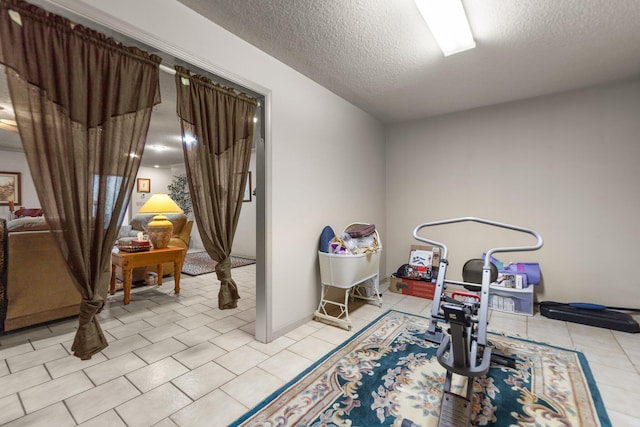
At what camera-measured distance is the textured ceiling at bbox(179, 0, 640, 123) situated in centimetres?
187

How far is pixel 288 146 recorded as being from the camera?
264 cm

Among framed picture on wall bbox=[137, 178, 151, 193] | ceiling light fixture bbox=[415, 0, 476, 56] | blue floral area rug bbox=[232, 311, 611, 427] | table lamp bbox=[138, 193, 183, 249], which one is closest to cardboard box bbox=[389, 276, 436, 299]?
blue floral area rug bbox=[232, 311, 611, 427]

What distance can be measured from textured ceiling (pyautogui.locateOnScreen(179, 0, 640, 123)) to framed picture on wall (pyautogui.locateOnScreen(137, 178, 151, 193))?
7.77 meters

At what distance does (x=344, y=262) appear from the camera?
276 cm

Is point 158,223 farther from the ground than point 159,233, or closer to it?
farther from the ground

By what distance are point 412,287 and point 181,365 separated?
9.23ft

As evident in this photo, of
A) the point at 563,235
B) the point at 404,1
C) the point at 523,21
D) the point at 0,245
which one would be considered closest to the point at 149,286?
the point at 0,245

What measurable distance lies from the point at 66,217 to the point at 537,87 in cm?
424

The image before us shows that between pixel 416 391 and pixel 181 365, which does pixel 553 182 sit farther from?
pixel 181 365

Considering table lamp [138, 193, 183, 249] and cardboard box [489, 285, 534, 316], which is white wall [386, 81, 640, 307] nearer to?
cardboard box [489, 285, 534, 316]

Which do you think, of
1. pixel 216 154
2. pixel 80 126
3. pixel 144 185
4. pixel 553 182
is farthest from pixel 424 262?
pixel 144 185

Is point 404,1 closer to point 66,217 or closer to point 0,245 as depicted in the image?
point 66,217

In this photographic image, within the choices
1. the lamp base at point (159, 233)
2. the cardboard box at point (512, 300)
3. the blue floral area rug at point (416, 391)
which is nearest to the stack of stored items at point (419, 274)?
the cardboard box at point (512, 300)

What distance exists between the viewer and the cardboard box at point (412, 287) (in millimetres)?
3645
